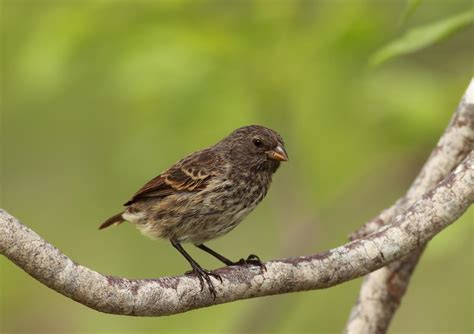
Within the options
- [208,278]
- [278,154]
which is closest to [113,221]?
[278,154]

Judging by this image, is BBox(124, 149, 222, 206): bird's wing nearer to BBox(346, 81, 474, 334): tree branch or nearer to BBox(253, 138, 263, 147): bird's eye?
BBox(253, 138, 263, 147): bird's eye

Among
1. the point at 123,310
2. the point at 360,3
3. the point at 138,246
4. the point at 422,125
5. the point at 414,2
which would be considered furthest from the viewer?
the point at 138,246

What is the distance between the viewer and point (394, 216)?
205 inches

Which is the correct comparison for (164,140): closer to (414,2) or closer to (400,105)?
(400,105)

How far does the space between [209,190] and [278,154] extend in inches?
23.3

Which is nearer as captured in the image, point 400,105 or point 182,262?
point 400,105

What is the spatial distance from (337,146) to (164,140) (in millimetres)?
1215

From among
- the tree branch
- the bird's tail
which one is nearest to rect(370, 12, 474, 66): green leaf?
the tree branch

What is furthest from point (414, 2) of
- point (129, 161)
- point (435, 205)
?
point (129, 161)

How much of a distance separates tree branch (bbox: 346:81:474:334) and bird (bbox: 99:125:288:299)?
833mm

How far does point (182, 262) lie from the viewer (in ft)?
27.4

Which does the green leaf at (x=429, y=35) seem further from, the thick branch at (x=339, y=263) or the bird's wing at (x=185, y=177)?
the bird's wing at (x=185, y=177)

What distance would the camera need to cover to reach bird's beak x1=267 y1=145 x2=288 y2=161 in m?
6.00

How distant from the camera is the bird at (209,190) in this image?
5704mm
